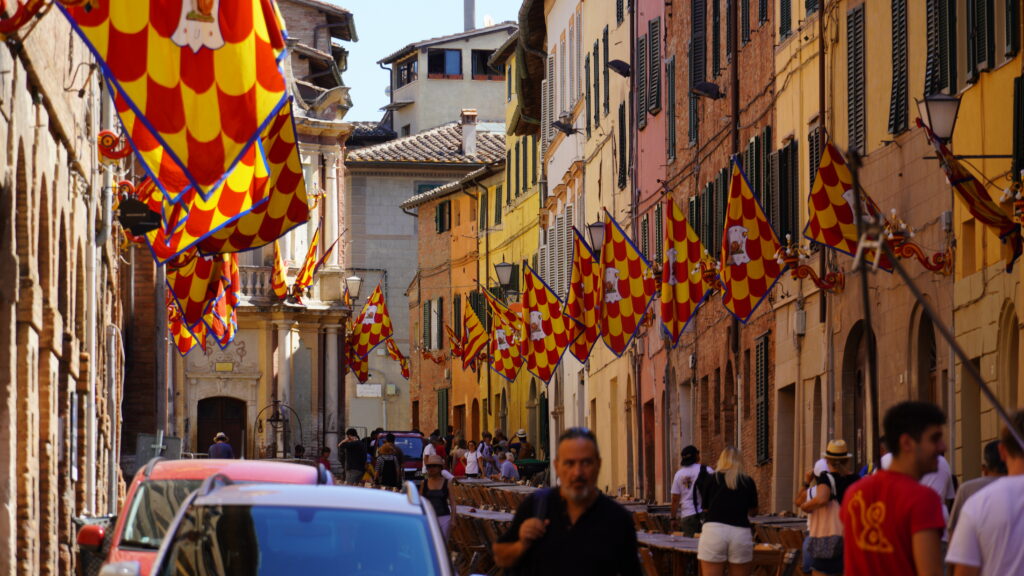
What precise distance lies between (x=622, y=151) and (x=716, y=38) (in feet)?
33.1

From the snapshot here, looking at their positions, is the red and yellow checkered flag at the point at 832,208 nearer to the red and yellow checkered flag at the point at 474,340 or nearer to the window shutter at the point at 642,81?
the window shutter at the point at 642,81

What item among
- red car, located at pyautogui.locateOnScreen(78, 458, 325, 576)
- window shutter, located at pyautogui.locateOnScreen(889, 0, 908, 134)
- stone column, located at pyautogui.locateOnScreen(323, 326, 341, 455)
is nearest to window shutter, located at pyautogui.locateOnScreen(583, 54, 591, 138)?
stone column, located at pyautogui.locateOnScreen(323, 326, 341, 455)

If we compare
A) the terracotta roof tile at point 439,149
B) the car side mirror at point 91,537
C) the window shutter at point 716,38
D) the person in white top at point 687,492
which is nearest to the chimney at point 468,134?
the terracotta roof tile at point 439,149

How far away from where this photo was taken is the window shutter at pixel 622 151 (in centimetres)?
4688

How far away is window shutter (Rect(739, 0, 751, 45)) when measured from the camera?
3445cm

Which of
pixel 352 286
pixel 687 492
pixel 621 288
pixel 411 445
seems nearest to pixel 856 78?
pixel 621 288

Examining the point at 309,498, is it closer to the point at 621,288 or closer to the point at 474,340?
the point at 621,288

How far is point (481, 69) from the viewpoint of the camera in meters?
89.0

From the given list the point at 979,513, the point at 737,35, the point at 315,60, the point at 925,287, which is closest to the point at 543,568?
the point at 979,513

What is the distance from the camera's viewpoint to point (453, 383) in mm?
74500

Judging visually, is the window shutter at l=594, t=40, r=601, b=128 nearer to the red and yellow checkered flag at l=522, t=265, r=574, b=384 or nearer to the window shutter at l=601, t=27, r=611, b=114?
the window shutter at l=601, t=27, r=611, b=114

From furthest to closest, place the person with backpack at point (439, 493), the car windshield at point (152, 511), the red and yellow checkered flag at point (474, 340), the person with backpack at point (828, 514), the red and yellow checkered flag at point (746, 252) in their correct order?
the red and yellow checkered flag at point (474, 340), the red and yellow checkered flag at point (746, 252), the person with backpack at point (439, 493), the person with backpack at point (828, 514), the car windshield at point (152, 511)

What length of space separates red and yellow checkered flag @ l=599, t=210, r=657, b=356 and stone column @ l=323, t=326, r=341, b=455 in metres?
31.0

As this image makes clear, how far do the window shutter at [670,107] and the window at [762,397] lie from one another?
886 centimetres
